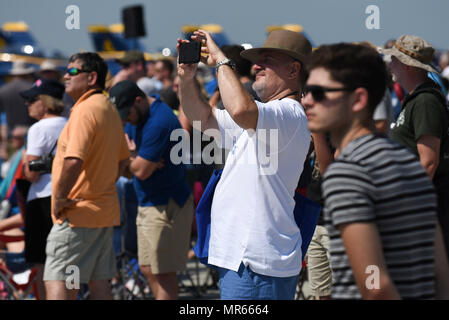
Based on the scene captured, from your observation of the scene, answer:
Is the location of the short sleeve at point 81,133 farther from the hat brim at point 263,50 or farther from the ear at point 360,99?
the ear at point 360,99

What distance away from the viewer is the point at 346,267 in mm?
2205

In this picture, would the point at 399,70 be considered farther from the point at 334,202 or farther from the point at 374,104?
the point at 334,202

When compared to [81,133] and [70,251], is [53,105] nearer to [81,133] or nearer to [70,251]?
[81,133]

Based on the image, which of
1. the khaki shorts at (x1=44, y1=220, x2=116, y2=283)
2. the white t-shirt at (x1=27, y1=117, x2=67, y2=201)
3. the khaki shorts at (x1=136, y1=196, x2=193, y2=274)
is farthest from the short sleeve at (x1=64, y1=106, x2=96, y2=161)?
the khaki shorts at (x1=136, y1=196, x2=193, y2=274)

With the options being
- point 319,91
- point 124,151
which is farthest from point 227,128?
point 124,151

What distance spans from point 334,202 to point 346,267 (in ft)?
0.75

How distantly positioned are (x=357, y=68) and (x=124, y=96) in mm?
3856

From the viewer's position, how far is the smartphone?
3.26 meters

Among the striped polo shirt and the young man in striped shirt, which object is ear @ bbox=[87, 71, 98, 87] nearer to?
the young man in striped shirt

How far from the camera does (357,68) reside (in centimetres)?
226

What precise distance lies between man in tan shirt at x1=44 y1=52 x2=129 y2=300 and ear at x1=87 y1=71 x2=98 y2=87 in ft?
0.36

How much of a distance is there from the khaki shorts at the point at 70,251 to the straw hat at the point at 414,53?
90.6 inches

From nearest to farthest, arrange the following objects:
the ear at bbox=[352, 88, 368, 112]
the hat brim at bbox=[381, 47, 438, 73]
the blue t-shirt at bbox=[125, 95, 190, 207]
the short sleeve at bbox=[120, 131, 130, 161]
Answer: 1. the ear at bbox=[352, 88, 368, 112]
2. the hat brim at bbox=[381, 47, 438, 73]
3. the short sleeve at bbox=[120, 131, 130, 161]
4. the blue t-shirt at bbox=[125, 95, 190, 207]
